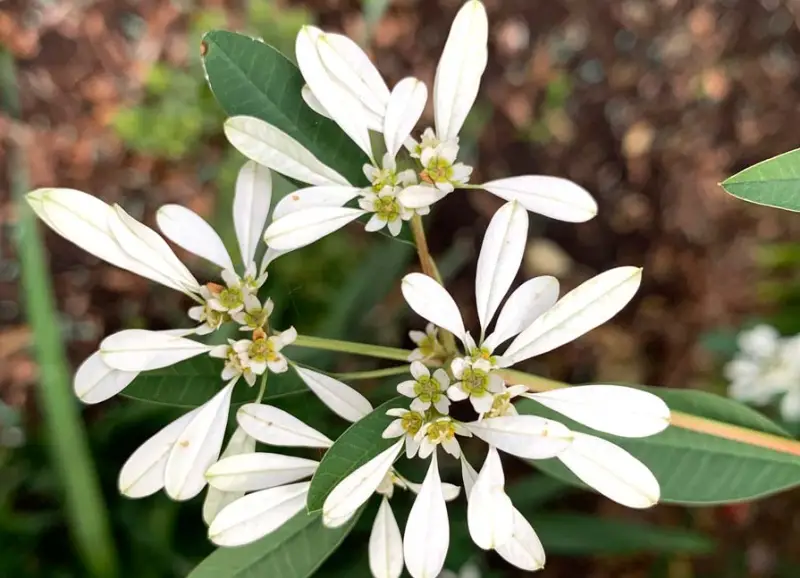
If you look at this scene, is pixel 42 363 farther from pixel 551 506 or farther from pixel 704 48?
pixel 704 48

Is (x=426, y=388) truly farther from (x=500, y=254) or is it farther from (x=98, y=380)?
(x=98, y=380)

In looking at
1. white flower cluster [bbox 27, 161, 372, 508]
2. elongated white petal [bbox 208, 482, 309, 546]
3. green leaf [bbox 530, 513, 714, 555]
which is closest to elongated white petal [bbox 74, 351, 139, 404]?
white flower cluster [bbox 27, 161, 372, 508]

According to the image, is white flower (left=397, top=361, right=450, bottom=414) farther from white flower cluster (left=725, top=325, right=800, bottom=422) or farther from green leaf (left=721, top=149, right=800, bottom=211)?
white flower cluster (left=725, top=325, right=800, bottom=422)

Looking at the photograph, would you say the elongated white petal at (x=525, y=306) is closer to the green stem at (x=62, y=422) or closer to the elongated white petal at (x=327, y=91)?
the elongated white petal at (x=327, y=91)

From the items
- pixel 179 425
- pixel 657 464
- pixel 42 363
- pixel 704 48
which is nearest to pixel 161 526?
pixel 42 363

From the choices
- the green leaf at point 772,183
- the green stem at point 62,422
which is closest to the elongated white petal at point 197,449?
the green leaf at point 772,183

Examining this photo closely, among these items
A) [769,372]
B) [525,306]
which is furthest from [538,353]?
[769,372]
